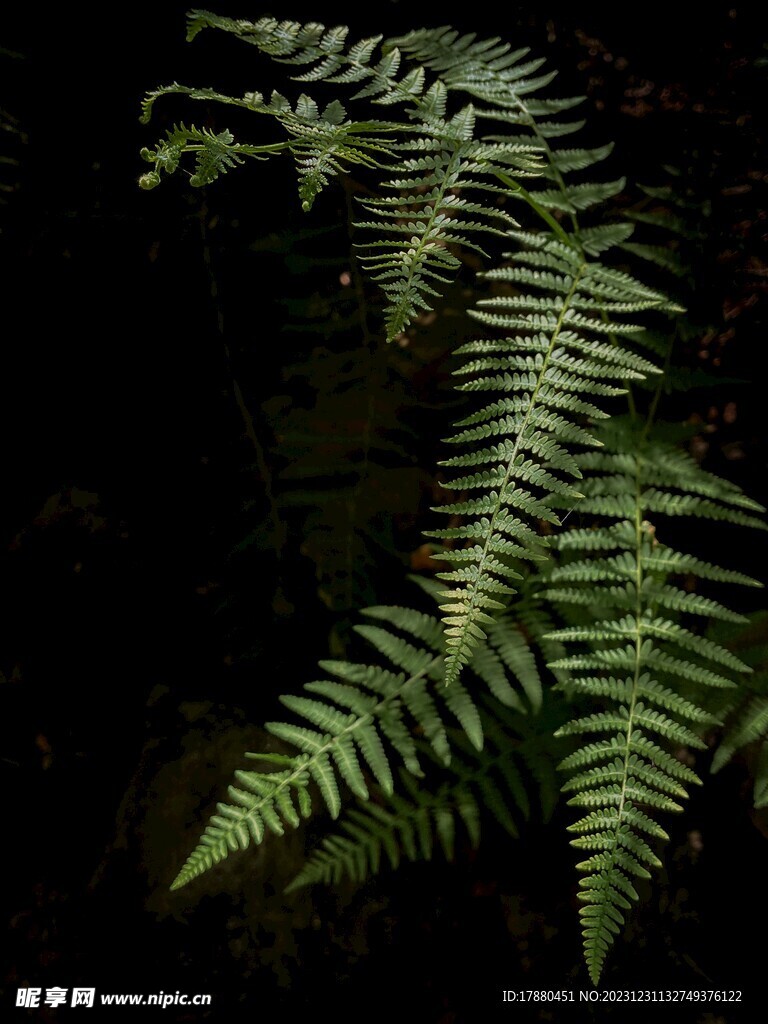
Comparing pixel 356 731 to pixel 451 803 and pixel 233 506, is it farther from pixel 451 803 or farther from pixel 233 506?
pixel 233 506

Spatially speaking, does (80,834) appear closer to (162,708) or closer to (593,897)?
(162,708)

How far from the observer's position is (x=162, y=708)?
2.51 metres

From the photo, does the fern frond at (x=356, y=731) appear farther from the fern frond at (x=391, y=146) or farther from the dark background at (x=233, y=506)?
the fern frond at (x=391, y=146)

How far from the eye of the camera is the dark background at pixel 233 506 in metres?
1.82

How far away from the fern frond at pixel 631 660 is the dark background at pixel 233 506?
0.44 m

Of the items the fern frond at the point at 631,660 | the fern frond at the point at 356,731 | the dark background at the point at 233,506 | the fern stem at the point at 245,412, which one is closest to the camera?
the fern frond at the point at 631,660

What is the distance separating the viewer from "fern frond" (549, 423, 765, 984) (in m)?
1.41

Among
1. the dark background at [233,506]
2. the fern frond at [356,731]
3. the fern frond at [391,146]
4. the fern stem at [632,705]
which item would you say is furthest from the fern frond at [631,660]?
the fern frond at [391,146]

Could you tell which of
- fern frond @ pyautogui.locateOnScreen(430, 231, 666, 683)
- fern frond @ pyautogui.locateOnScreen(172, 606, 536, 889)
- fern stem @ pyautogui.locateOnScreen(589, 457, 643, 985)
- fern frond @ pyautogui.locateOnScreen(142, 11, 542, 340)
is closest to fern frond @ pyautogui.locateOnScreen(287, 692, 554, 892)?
fern frond @ pyautogui.locateOnScreen(172, 606, 536, 889)

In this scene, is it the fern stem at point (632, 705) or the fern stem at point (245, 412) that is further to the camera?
the fern stem at point (245, 412)

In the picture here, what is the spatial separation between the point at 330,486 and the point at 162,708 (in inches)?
42.6

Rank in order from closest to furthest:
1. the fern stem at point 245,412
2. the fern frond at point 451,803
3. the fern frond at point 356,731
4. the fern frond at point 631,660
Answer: the fern frond at point 631,660
the fern frond at point 356,731
the fern frond at point 451,803
the fern stem at point 245,412

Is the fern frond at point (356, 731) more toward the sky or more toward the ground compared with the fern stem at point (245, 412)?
more toward the ground

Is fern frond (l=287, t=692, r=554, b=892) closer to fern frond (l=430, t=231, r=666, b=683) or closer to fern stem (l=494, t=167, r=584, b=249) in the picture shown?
fern frond (l=430, t=231, r=666, b=683)
